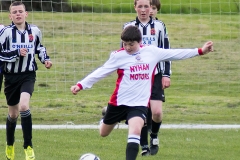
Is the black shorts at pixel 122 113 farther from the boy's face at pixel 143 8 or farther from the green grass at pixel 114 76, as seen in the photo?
the green grass at pixel 114 76

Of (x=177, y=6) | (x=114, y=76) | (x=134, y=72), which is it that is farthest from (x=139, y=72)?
(x=114, y=76)

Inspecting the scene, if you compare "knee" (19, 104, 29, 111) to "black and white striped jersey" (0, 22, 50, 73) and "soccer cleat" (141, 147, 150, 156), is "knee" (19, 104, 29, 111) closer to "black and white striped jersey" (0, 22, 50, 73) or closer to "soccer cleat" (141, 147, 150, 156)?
"black and white striped jersey" (0, 22, 50, 73)

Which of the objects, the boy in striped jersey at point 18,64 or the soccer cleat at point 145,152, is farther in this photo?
the soccer cleat at point 145,152

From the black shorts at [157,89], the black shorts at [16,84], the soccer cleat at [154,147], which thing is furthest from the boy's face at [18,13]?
the soccer cleat at [154,147]

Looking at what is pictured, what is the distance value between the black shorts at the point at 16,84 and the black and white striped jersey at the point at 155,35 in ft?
4.87

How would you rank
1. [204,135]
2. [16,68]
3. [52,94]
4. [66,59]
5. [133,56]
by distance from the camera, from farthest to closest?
[66,59]
[52,94]
[204,135]
[16,68]
[133,56]

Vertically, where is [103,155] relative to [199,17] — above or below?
below

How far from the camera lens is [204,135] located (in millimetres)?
12141

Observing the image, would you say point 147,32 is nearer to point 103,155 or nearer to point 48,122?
point 103,155

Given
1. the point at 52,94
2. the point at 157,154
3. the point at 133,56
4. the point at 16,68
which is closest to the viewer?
the point at 133,56

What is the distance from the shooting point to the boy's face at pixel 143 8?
31.4ft

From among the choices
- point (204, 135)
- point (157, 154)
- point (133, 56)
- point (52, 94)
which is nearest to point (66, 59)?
point (52, 94)

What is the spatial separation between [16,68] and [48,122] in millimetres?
4777

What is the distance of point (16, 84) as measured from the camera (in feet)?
31.3
